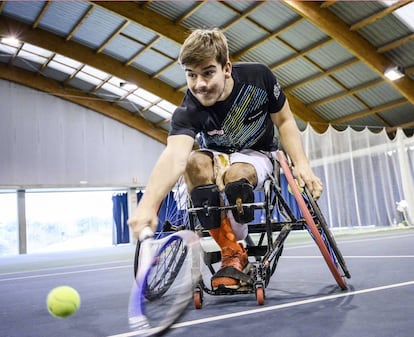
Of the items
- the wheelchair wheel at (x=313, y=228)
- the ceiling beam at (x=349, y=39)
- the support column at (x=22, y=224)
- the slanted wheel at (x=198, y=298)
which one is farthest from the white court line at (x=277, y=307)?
the support column at (x=22, y=224)

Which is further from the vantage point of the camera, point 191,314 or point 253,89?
point 253,89

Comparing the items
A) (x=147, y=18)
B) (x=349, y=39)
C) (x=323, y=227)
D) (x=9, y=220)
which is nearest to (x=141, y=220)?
(x=323, y=227)

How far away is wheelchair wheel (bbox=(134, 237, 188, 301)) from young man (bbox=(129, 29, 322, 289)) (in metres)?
0.21

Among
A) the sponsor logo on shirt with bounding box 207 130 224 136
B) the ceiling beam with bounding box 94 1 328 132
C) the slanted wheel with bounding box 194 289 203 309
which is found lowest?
the slanted wheel with bounding box 194 289 203 309

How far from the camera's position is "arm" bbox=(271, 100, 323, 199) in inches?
81.3

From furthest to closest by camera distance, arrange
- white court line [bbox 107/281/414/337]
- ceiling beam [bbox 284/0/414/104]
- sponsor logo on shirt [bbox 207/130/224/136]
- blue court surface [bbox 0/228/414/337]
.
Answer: ceiling beam [bbox 284/0/414/104]
sponsor logo on shirt [bbox 207/130/224/136]
white court line [bbox 107/281/414/337]
blue court surface [bbox 0/228/414/337]

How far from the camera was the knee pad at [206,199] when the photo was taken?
215cm

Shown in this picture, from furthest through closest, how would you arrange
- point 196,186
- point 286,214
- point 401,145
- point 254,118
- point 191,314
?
point 401,145 → point 286,214 → point 254,118 → point 196,186 → point 191,314

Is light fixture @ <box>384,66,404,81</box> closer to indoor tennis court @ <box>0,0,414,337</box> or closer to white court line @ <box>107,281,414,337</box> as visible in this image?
indoor tennis court @ <box>0,0,414,337</box>

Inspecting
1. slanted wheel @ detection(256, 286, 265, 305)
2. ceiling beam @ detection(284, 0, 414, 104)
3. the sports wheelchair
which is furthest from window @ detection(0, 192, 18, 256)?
slanted wheel @ detection(256, 286, 265, 305)

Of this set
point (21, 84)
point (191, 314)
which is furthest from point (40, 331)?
point (21, 84)

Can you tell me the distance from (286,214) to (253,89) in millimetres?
769

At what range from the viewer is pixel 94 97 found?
1939cm

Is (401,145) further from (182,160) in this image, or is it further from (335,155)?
(182,160)
